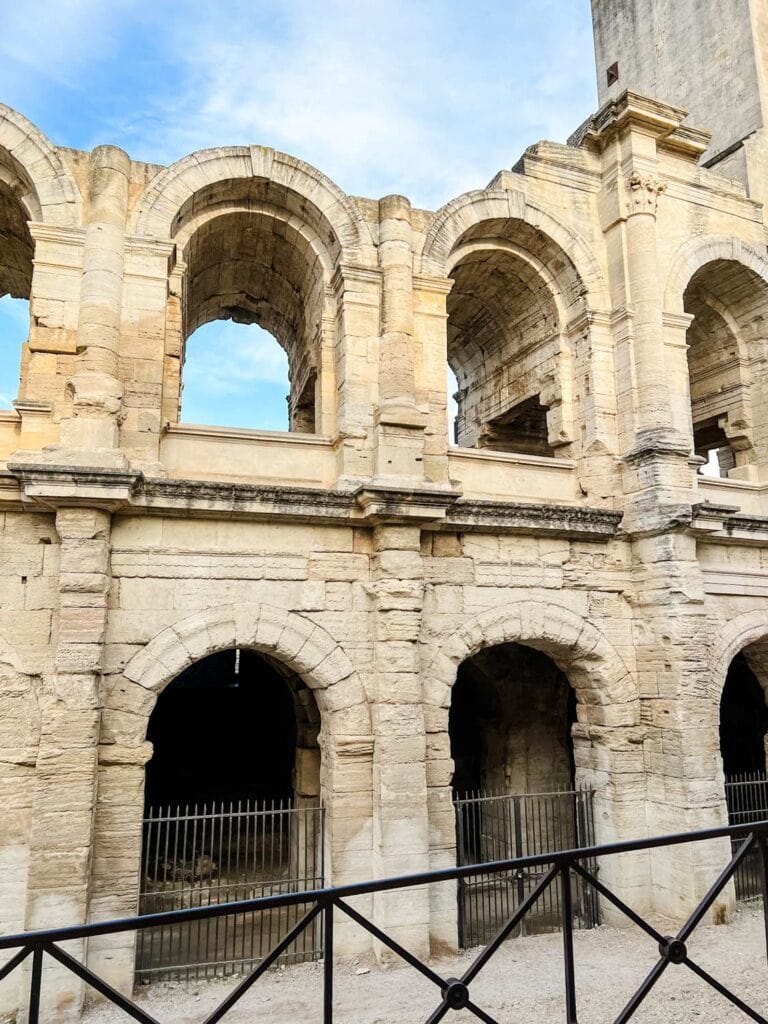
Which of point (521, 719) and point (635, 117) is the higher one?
point (635, 117)

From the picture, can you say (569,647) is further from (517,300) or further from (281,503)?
(517,300)

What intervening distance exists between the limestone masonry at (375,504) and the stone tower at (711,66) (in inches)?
88.7

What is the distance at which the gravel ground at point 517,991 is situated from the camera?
6121 mm

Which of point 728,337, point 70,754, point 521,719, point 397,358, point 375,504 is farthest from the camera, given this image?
point 728,337

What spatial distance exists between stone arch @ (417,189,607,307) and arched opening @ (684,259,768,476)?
1.86 meters

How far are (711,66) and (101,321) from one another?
12006 mm

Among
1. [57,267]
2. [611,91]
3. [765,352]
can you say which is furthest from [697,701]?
[611,91]

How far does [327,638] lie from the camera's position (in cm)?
759

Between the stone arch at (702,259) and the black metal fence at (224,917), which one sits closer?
the black metal fence at (224,917)

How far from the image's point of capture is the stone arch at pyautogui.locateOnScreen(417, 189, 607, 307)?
898cm

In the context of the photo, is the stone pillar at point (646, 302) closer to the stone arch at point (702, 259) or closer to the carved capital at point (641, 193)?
the carved capital at point (641, 193)

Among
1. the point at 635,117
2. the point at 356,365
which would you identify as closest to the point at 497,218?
the point at 635,117

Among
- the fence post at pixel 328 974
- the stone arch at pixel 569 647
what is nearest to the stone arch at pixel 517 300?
the stone arch at pixel 569 647

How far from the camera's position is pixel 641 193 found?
9.54m
